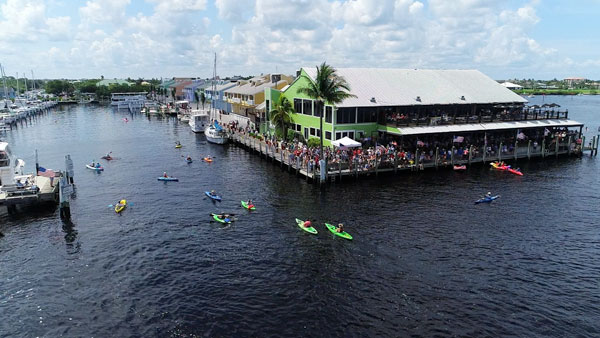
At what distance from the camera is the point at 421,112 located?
2459 inches

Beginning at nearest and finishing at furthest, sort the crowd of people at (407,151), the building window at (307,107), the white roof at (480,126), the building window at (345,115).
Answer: the crowd of people at (407,151), the white roof at (480,126), the building window at (345,115), the building window at (307,107)

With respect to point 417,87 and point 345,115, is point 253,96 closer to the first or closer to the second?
point 417,87

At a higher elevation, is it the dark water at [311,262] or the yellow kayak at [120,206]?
the yellow kayak at [120,206]

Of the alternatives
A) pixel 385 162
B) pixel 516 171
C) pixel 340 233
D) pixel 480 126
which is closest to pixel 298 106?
pixel 385 162

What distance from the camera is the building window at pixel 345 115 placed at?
5713 cm

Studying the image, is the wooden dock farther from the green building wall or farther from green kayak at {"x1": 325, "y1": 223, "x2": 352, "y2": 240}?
green kayak at {"x1": 325, "y1": 223, "x2": 352, "y2": 240}

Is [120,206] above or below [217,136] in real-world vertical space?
below

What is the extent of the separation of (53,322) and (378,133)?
47039 millimetres

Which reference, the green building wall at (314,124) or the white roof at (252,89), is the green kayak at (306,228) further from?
the white roof at (252,89)

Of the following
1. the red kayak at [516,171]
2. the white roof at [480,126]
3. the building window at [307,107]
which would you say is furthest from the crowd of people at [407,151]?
the building window at [307,107]

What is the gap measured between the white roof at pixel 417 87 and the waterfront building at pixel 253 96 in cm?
2839

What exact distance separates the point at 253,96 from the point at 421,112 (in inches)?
1962

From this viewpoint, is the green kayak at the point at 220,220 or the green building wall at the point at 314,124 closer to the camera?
the green kayak at the point at 220,220

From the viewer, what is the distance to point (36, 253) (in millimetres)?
31734
